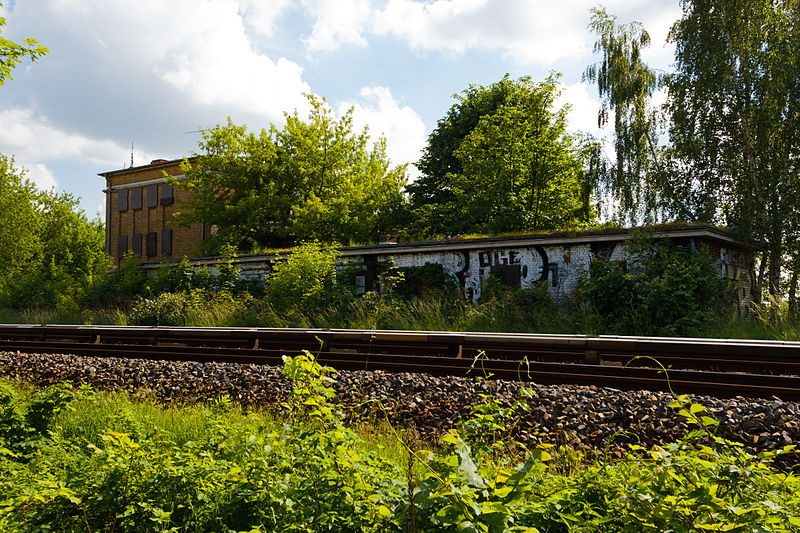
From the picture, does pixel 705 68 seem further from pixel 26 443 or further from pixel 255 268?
pixel 26 443

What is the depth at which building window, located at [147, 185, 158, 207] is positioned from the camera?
39812 mm

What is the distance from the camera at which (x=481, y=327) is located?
14.5 metres

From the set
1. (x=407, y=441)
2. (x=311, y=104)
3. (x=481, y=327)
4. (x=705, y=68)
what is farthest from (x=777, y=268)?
(x=311, y=104)

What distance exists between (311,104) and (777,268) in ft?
78.1

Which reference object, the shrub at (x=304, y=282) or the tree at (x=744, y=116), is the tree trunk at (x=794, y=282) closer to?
the tree at (x=744, y=116)

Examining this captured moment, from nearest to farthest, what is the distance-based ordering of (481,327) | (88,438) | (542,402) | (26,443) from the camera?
(26,443)
(88,438)
(542,402)
(481,327)

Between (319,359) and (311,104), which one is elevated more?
(311,104)

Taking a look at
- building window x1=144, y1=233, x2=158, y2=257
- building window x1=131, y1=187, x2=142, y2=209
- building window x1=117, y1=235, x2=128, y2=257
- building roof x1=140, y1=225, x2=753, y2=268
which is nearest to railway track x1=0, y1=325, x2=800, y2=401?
building roof x1=140, y1=225, x2=753, y2=268

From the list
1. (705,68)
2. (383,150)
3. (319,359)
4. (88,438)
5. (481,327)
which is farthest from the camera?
(383,150)

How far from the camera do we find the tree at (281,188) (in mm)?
29844

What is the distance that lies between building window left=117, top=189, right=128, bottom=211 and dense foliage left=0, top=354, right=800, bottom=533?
1628 inches

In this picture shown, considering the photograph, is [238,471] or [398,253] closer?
[238,471]

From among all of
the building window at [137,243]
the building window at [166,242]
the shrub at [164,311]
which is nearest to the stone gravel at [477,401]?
the shrub at [164,311]

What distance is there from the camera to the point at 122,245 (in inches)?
1640
